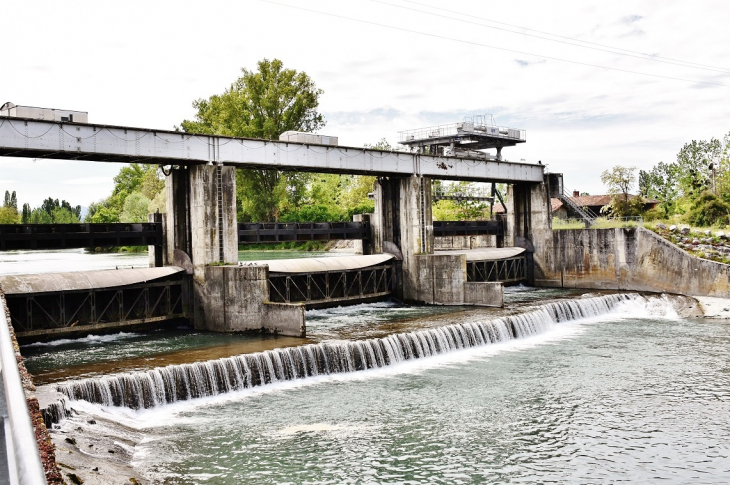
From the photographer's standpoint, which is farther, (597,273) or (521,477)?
(597,273)

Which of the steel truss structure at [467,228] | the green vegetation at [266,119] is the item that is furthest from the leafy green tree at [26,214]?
the steel truss structure at [467,228]

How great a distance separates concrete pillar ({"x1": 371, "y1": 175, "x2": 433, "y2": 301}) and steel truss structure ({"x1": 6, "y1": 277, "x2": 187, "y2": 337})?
13.4 meters

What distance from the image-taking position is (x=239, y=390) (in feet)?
64.0

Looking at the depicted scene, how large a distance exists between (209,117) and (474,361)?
5877 centimetres

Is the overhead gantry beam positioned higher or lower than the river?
higher

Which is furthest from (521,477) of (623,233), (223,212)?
(623,233)

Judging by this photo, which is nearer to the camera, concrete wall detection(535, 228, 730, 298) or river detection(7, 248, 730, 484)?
river detection(7, 248, 730, 484)

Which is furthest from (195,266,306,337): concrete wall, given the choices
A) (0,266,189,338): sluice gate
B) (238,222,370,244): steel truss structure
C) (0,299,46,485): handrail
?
(0,299,46,485): handrail

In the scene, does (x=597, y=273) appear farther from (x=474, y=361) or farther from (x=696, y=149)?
(x=696, y=149)

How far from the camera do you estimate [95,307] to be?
83.9 ft

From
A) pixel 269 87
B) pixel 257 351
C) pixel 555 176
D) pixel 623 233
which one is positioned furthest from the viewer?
pixel 269 87

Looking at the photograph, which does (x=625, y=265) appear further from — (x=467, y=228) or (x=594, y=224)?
(x=467, y=228)

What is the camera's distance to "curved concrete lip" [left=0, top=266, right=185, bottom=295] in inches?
929

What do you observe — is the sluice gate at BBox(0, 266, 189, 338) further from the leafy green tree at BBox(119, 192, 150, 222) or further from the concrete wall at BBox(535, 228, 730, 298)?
the leafy green tree at BBox(119, 192, 150, 222)
